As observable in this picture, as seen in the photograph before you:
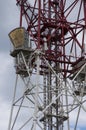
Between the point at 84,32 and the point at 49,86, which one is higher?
the point at 84,32

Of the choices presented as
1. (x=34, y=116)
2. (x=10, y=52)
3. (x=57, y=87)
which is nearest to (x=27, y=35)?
(x=10, y=52)

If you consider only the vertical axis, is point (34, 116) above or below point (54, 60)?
below

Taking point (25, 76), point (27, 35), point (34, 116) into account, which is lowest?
point (34, 116)

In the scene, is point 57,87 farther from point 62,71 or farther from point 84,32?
point 84,32

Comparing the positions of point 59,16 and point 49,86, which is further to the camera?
point 59,16

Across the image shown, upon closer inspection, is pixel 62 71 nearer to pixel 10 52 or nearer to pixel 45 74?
pixel 45 74

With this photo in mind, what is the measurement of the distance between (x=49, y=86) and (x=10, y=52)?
4.93 m

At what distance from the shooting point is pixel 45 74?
55250mm

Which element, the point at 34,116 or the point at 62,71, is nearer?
the point at 34,116

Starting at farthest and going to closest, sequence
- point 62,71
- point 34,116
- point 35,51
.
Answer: point 62,71
point 35,51
point 34,116

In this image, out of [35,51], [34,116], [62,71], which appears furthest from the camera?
[62,71]

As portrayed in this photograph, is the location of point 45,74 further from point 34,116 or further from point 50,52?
point 34,116

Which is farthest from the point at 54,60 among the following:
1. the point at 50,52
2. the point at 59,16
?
the point at 59,16

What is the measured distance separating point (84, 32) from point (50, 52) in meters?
3.83
